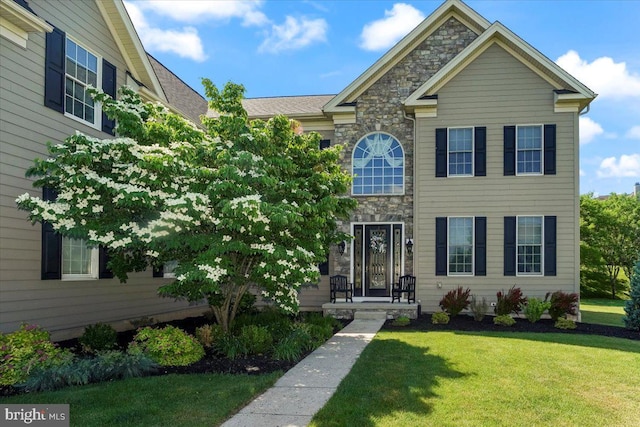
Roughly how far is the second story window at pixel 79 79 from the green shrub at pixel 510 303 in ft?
34.4

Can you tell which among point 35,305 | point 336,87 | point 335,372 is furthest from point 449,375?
point 336,87

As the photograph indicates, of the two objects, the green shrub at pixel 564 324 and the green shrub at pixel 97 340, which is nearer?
the green shrub at pixel 97 340

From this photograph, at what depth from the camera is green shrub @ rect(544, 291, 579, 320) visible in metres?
12.3

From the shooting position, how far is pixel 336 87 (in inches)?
771

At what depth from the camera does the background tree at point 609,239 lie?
2452cm

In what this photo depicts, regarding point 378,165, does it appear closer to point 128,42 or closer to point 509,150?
point 509,150

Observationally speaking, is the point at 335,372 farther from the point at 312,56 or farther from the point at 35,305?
the point at 312,56

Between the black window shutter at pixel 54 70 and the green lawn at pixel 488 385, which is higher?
the black window shutter at pixel 54 70

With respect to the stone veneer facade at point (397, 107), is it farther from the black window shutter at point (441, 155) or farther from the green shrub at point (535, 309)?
the green shrub at point (535, 309)

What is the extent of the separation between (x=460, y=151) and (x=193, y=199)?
9.01 metres

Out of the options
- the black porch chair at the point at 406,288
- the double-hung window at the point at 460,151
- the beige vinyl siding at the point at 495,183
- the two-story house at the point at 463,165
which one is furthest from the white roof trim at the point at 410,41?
the black porch chair at the point at 406,288

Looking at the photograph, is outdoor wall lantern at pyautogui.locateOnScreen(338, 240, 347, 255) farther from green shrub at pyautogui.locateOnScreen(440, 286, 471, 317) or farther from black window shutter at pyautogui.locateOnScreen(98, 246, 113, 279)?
black window shutter at pyautogui.locateOnScreen(98, 246, 113, 279)

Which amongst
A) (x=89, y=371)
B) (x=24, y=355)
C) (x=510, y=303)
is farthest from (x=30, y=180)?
(x=510, y=303)

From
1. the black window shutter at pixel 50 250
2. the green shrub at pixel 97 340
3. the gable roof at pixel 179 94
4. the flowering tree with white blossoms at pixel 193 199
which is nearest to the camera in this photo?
the flowering tree with white blossoms at pixel 193 199
